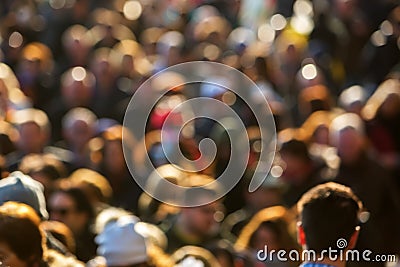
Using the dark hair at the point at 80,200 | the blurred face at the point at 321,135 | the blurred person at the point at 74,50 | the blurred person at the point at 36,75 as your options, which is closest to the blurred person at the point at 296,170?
the blurred face at the point at 321,135

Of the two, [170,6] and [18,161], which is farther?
[170,6]

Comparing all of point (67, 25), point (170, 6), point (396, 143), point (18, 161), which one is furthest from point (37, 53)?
point (396, 143)

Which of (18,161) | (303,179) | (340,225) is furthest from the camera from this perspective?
(18,161)

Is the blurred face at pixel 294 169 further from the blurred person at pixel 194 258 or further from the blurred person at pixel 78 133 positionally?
the blurred person at pixel 78 133

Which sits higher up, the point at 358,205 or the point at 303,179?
the point at 358,205

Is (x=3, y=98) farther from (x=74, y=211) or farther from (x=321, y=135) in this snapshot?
(x=74, y=211)

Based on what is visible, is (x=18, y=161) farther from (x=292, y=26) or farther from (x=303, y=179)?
(x=292, y=26)

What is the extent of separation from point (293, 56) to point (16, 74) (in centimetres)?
243

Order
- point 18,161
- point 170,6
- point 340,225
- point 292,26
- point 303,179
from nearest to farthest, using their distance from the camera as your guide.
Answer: point 340,225 → point 303,179 → point 18,161 → point 292,26 → point 170,6

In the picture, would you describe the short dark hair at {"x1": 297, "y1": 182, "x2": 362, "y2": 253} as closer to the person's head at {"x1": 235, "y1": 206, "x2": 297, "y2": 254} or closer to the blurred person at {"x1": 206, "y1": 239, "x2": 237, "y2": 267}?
the person's head at {"x1": 235, "y1": 206, "x2": 297, "y2": 254}

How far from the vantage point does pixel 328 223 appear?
436 cm

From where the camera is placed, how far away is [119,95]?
9664mm

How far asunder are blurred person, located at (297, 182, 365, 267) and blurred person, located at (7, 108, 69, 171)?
3.70 m

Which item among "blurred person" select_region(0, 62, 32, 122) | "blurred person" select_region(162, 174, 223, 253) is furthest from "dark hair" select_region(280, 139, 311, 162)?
"blurred person" select_region(0, 62, 32, 122)
